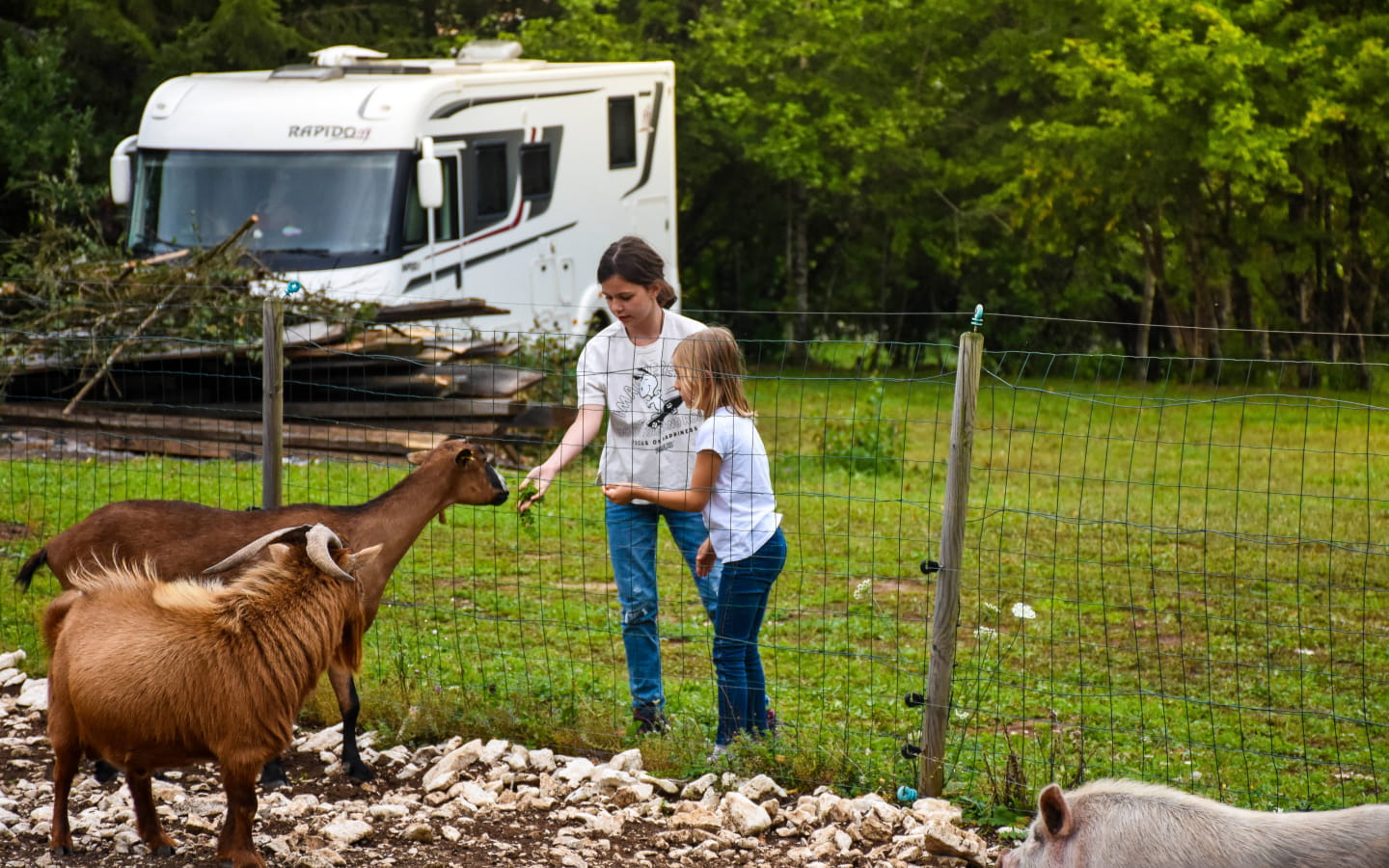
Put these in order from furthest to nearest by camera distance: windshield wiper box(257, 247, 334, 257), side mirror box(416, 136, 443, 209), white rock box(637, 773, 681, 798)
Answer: windshield wiper box(257, 247, 334, 257) → side mirror box(416, 136, 443, 209) → white rock box(637, 773, 681, 798)

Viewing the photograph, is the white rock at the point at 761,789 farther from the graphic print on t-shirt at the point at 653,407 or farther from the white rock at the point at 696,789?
the graphic print on t-shirt at the point at 653,407

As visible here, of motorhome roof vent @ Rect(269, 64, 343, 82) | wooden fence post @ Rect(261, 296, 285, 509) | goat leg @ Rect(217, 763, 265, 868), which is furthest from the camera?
motorhome roof vent @ Rect(269, 64, 343, 82)

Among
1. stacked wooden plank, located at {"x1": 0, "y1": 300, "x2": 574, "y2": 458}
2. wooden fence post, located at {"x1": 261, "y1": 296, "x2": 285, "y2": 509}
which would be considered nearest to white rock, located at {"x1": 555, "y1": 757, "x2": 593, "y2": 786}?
wooden fence post, located at {"x1": 261, "y1": 296, "x2": 285, "y2": 509}

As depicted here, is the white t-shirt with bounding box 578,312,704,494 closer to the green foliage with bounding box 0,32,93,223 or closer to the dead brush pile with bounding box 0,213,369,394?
the dead brush pile with bounding box 0,213,369,394

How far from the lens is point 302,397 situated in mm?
12562

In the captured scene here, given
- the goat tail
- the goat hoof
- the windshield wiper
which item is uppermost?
the windshield wiper

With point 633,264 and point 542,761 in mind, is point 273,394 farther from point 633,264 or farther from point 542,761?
point 542,761

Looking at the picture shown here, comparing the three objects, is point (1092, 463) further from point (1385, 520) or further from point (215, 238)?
point (215, 238)

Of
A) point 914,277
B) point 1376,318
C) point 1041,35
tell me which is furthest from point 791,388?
point 1376,318

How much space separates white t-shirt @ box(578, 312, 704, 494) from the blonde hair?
0.25 meters

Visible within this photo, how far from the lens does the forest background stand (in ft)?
61.0

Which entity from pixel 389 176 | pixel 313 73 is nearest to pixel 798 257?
pixel 313 73

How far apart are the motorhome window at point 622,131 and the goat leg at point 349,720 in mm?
12187

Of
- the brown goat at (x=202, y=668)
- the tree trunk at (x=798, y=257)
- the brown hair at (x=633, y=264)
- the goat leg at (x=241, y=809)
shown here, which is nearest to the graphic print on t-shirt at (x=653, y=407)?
the brown hair at (x=633, y=264)
